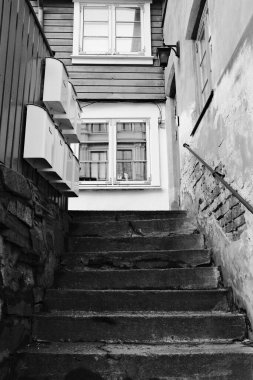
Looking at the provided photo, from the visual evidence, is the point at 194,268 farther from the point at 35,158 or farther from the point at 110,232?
the point at 35,158

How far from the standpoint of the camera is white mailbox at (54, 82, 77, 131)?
3.54 metres

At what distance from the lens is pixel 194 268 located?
10.9 ft

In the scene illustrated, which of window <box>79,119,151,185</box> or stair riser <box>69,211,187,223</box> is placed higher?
window <box>79,119,151,185</box>

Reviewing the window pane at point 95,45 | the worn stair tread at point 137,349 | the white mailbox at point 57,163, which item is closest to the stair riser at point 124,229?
the white mailbox at point 57,163

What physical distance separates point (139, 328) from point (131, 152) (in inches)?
166

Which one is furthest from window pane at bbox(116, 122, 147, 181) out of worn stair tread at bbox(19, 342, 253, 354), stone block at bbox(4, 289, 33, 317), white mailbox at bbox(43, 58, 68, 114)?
worn stair tread at bbox(19, 342, 253, 354)

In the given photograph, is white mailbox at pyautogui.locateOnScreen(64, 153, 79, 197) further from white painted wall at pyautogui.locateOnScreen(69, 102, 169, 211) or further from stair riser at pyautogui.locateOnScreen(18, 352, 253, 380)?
white painted wall at pyautogui.locateOnScreen(69, 102, 169, 211)

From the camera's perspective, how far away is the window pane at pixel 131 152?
652 centimetres

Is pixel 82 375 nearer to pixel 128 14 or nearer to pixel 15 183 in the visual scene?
pixel 15 183

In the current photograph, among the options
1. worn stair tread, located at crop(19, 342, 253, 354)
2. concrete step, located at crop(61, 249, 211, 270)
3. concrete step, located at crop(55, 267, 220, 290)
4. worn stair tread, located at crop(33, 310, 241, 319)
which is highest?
concrete step, located at crop(61, 249, 211, 270)

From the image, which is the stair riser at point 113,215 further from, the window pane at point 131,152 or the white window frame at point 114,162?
the window pane at point 131,152

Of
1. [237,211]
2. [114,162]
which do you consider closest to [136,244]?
[237,211]

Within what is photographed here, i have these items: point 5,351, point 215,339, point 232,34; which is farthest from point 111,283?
point 232,34

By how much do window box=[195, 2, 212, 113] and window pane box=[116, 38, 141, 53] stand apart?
2.59m
